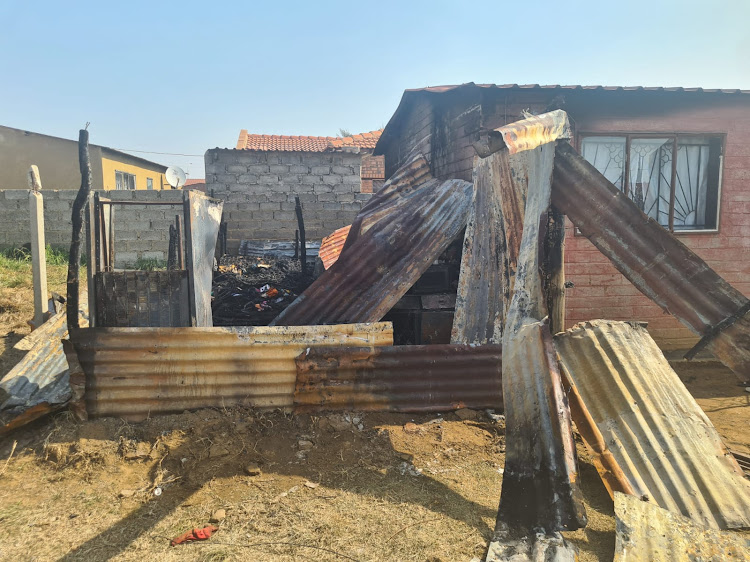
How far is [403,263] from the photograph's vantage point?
4.41 m

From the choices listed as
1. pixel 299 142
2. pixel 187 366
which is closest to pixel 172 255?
pixel 187 366

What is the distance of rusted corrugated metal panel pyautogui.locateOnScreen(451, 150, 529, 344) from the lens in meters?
3.87

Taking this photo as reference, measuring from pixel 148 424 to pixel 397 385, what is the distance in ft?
5.71

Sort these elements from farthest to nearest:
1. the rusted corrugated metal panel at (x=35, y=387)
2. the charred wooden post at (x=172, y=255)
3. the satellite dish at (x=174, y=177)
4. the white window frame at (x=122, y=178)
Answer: the white window frame at (x=122, y=178) → the satellite dish at (x=174, y=177) → the charred wooden post at (x=172, y=255) → the rusted corrugated metal panel at (x=35, y=387)

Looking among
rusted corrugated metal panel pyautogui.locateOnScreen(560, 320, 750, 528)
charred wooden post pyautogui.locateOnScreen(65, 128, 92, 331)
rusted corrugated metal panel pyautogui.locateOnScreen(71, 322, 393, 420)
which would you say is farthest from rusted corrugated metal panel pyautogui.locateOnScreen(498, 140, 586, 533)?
charred wooden post pyautogui.locateOnScreen(65, 128, 92, 331)

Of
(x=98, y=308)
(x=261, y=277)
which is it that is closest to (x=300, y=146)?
(x=261, y=277)

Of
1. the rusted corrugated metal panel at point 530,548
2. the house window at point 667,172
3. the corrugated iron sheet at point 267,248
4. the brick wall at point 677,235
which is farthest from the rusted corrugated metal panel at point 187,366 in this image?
the corrugated iron sheet at point 267,248

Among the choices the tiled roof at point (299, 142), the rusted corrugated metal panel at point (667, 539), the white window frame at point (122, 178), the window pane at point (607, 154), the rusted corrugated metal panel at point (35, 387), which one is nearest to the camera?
the rusted corrugated metal panel at point (667, 539)

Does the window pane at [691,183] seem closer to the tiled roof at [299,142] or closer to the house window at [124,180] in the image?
the tiled roof at [299,142]

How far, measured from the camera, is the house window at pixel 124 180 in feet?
68.6

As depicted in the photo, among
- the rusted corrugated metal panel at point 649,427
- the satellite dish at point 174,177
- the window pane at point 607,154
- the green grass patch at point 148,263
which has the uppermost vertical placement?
the satellite dish at point 174,177

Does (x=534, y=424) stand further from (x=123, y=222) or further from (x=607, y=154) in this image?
(x=123, y=222)

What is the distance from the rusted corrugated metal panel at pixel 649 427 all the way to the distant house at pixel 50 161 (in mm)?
19503

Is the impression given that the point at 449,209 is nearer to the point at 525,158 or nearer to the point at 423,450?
the point at 525,158
